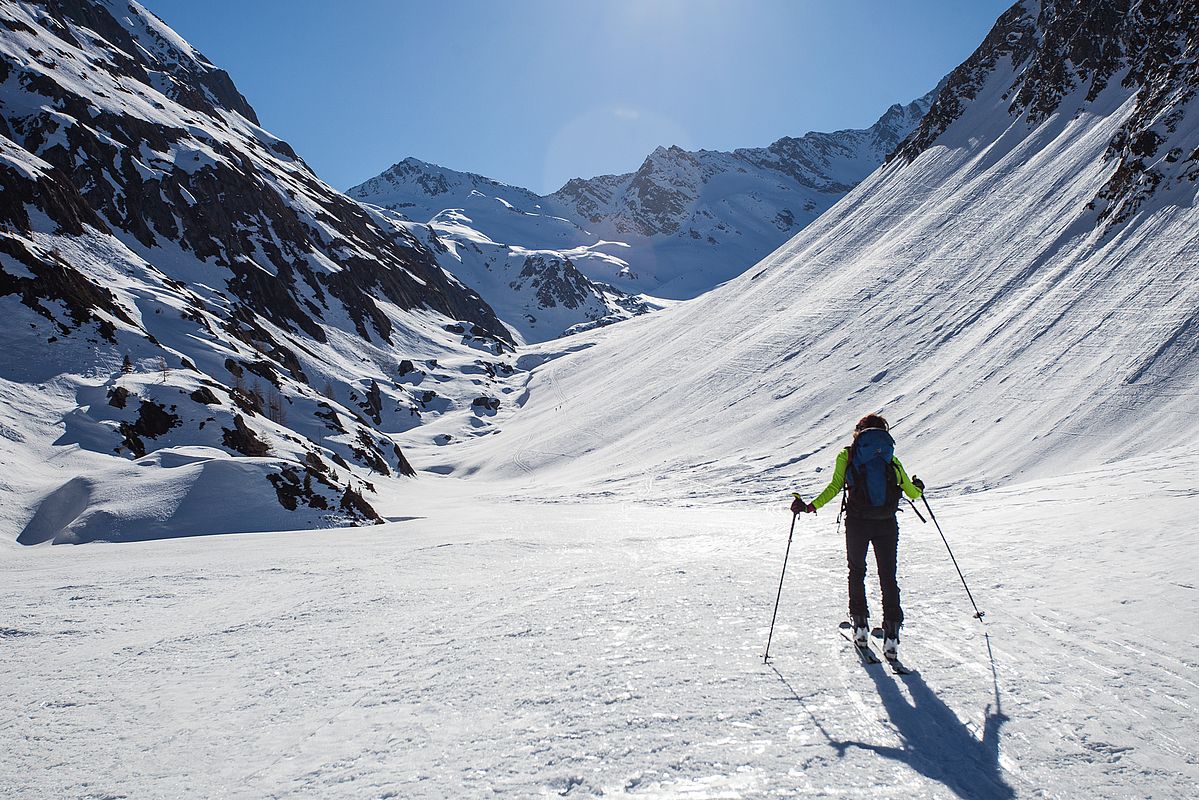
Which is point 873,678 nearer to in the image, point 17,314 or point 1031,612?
point 1031,612

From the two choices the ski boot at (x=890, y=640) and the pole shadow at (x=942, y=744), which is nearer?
the pole shadow at (x=942, y=744)

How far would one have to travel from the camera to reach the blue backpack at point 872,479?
5633mm

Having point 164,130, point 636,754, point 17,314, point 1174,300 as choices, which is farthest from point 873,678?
point 164,130

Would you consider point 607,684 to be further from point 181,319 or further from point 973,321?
point 181,319

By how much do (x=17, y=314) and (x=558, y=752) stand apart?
36589mm

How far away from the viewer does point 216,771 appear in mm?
3863

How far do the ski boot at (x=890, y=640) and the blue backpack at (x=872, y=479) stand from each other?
0.98 m

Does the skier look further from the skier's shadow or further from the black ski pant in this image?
the skier's shadow

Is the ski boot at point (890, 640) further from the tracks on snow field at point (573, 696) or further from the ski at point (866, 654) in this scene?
the tracks on snow field at point (573, 696)

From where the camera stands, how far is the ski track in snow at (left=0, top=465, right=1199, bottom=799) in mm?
3750

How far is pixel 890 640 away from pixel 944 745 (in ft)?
4.63

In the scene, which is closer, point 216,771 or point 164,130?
point 216,771

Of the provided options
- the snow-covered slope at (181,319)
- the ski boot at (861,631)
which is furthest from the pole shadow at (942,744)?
Answer: the snow-covered slope at (181,319)


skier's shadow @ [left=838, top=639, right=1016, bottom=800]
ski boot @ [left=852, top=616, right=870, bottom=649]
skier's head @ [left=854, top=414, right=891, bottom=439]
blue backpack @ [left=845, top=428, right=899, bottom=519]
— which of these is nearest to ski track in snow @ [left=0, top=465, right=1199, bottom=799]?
skier's shadow @ [left=838, top=639, right=1016, bottom=800]
